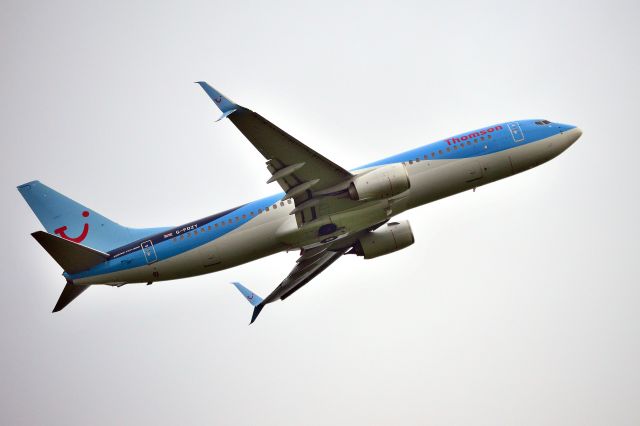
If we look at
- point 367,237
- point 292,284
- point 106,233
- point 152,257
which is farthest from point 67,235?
A: point 367,237

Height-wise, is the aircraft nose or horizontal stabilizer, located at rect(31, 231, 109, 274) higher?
horizontal stabilizer, located at rect(31, 231, 109, 274)

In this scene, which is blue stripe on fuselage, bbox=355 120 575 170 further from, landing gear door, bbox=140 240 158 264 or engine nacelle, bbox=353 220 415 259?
landing gear door, bbox=140 240 158 264

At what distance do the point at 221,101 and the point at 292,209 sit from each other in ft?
29.8

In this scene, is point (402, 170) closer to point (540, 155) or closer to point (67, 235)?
point (540, 155)

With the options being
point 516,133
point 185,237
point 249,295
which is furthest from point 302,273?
point 516,133

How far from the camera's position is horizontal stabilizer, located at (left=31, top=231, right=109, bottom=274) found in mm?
38500

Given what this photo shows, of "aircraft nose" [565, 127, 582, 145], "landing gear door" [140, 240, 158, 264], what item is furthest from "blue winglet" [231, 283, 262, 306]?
"aircraft nose" [565, 127, 582, 145]

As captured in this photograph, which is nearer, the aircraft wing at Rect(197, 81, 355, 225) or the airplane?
the aircraft wing at Rect(197, 81, 355, 225)

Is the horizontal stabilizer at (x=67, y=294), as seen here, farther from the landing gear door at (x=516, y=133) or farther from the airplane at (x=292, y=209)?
the landing gear door at (x=516, y=133)

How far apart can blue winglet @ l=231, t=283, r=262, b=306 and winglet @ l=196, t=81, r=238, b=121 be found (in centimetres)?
1742

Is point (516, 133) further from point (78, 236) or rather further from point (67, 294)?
point (67, 294)

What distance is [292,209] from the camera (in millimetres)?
41656

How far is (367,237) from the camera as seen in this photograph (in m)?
45.7

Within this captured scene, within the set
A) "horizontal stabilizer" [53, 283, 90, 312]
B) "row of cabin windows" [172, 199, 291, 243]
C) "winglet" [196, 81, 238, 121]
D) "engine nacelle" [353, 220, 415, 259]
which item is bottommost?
"engine nacelle" [353, 220, 415, 259]
